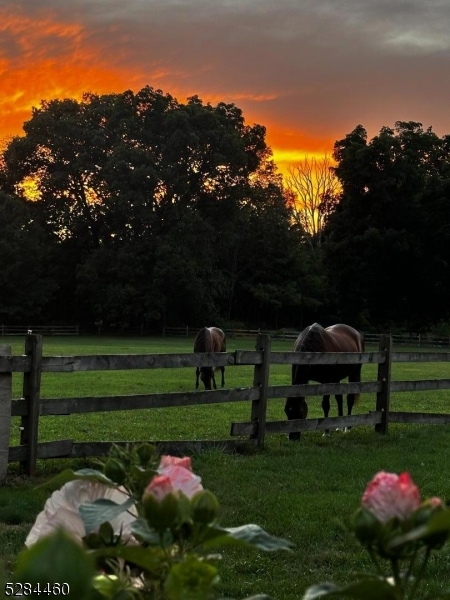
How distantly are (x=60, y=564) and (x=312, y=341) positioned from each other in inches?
378

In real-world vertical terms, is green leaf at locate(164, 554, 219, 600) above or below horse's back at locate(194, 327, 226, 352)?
above

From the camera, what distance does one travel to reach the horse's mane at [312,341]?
9.88 m

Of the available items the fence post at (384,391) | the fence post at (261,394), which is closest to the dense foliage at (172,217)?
the fence post at (384,391)

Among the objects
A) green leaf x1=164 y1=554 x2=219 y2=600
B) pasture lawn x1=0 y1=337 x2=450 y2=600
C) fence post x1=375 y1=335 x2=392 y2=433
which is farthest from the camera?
fence post x1=375 y1=335 x2=392 y2=433

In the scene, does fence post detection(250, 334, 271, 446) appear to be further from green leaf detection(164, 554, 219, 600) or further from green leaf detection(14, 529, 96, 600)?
green leaf detection(14, 529, 96, 600)

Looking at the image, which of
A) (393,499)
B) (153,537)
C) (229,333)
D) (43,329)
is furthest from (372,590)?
(43,329)

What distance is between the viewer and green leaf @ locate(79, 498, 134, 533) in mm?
755

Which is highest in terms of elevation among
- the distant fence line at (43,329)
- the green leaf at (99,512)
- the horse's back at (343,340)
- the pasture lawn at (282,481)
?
the green leaf at (99,512)

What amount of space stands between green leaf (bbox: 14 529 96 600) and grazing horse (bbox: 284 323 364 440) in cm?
851

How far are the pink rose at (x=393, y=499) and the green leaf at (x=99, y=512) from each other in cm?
25

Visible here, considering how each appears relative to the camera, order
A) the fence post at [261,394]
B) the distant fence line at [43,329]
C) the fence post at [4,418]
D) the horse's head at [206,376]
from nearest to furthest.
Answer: the fence post at [4,418], the fence post at [261,394], the horse's head at [206,376], the distant fence line at [43,329]

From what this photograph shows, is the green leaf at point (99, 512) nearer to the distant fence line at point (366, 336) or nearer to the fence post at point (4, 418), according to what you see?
the fence post at point (4, 418)

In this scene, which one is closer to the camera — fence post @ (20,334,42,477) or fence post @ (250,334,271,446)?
fence post @ (20,334,42,477)

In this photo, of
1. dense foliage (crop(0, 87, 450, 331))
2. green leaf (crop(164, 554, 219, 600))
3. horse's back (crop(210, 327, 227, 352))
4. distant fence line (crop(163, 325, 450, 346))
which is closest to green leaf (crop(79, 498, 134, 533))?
green leaf (crop(164, 554, 219, 600))
